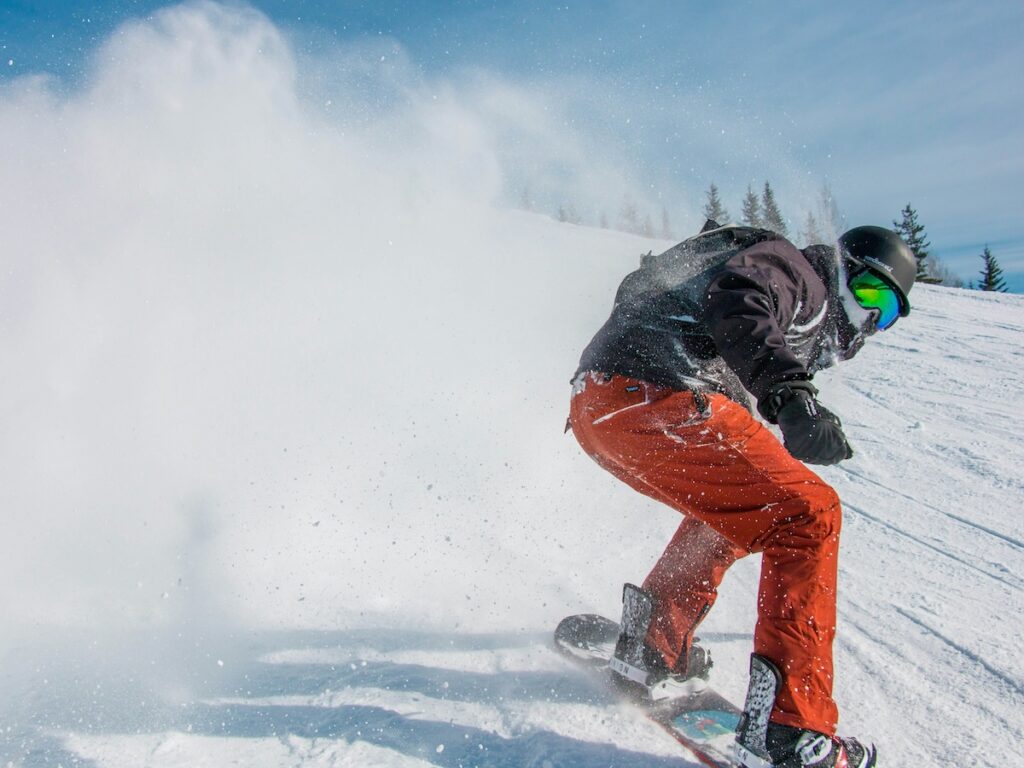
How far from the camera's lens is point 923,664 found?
266 centimetres

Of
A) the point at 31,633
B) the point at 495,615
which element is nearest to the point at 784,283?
the point at 495,615

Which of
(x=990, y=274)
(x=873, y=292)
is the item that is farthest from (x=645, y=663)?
(x=990, y=274)

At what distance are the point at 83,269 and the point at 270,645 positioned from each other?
4914mm

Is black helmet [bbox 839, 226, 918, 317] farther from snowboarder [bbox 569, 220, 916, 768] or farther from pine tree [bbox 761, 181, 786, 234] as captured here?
pine tree [bbox 761, 181, 786, 234]

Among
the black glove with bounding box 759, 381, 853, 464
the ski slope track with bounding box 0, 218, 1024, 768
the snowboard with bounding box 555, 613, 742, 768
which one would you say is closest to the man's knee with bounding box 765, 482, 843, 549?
the black glove with bounding box 759, 381, 853, 464

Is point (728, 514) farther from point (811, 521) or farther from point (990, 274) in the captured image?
point (990, 274)

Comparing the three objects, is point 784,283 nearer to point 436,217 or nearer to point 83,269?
point 83,269

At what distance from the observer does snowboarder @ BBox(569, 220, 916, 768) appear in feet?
6.32

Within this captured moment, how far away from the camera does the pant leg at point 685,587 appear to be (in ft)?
8.63

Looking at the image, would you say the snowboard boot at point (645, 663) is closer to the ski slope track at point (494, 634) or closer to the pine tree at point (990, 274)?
the ski slope track at point (494, 634)

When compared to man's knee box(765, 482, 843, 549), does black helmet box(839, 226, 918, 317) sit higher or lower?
higher

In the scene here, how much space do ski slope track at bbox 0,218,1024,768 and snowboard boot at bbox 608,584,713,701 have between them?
127mm

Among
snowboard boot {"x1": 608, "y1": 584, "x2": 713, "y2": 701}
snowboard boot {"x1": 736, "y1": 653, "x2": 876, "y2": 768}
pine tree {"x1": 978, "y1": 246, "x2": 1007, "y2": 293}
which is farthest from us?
pine tree {"x1": 978, "y1": 246, "x2": 1007, "y2": 293}

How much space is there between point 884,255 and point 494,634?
94.0 inches
